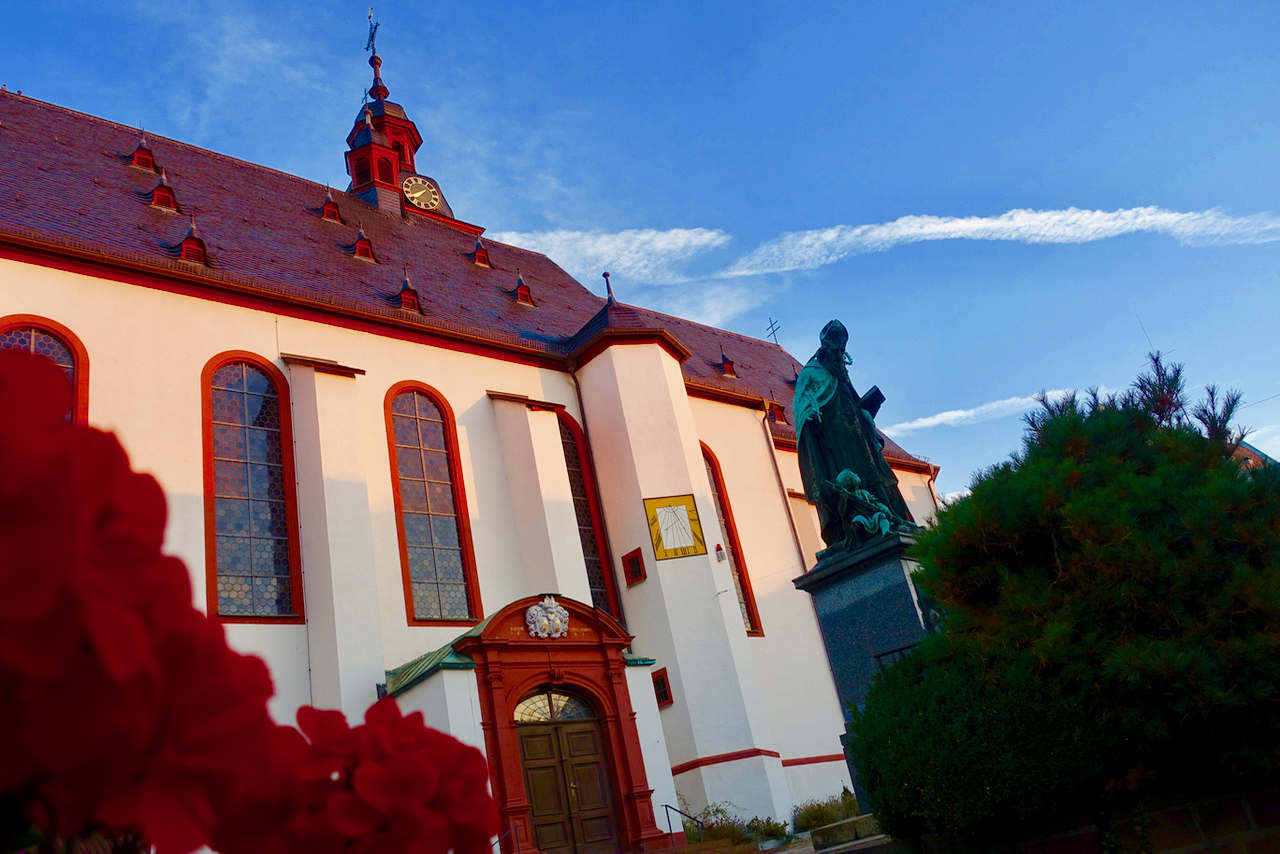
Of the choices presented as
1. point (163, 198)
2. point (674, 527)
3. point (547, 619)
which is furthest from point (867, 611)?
point (163, 198)

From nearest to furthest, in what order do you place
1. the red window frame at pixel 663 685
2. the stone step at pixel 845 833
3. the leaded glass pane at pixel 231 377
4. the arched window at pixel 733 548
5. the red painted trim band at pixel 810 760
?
the stone step at pixel 845 833 → the leaded glass pane at pixel 231 377 → the red window frame at pixel 663 685 → the red painted trim band at pixel 810 760 → the arched window at pixel 733 548

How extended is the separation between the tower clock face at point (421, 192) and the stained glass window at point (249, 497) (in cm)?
1280

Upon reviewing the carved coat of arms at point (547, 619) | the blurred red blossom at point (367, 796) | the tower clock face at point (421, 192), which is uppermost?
the tower clock face at point (421, 192)

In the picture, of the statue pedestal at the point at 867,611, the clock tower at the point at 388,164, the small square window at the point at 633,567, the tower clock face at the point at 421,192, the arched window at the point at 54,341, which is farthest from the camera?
the tower clock face at the point at 421,192

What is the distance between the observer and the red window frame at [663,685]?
15385 mm

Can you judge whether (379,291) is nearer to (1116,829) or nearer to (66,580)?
(1116,829)

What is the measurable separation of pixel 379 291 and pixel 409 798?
17.5m

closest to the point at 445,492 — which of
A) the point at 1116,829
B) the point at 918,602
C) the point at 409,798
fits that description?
the point at 918,602

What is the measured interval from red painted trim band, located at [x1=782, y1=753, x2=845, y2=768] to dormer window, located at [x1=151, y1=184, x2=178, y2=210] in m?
14.6

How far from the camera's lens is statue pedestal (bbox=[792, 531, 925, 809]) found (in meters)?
7.65

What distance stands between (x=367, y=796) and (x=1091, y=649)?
4.58 meters

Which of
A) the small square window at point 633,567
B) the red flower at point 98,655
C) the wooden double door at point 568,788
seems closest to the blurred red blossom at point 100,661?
the red flower at point 98,655

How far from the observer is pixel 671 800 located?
42.9 ft

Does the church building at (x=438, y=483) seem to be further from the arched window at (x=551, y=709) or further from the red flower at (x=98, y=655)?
the red flower at (x=98, y=655)
